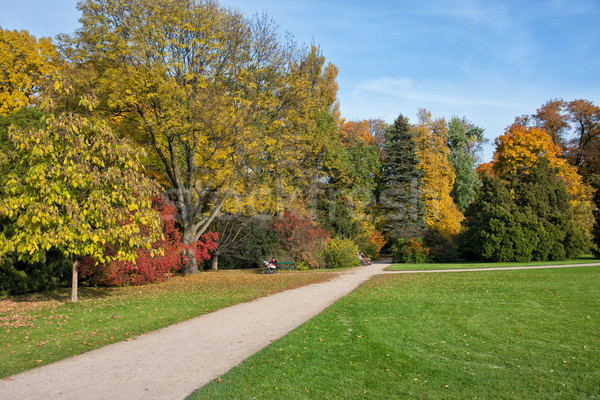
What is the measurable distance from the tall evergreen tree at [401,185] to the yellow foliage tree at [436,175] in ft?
2.76

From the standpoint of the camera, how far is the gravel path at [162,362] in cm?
500

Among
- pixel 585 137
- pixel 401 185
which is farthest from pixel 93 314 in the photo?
pixel 585 137

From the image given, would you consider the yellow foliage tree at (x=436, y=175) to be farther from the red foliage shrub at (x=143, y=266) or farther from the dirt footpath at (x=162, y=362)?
the dirt footpath at (x=162, y=362)

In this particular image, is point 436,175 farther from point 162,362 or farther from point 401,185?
point 162,362

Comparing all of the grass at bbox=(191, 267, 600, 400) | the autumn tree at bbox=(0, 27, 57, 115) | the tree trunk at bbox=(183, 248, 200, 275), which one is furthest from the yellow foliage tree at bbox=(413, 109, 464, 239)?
the autumn tree at bbox=(0, 27, 57, 115)

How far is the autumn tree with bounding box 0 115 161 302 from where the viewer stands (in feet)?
31.9

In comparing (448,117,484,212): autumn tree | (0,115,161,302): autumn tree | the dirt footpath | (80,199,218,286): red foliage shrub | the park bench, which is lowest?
the dirt footpath

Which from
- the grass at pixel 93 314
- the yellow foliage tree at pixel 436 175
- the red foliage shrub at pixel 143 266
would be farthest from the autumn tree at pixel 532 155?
the grass at pixel 93 314

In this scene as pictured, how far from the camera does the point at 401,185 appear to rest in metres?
34.5

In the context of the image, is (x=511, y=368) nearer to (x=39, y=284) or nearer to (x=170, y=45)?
(x=39, y=284)

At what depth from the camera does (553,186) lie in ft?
94.0

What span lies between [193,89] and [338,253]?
12.6m

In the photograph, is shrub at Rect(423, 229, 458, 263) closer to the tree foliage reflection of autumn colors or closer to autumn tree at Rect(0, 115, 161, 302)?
the tree foliage reflection of autumn colors

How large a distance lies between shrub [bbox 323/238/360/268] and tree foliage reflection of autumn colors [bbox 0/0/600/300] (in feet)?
0.36
